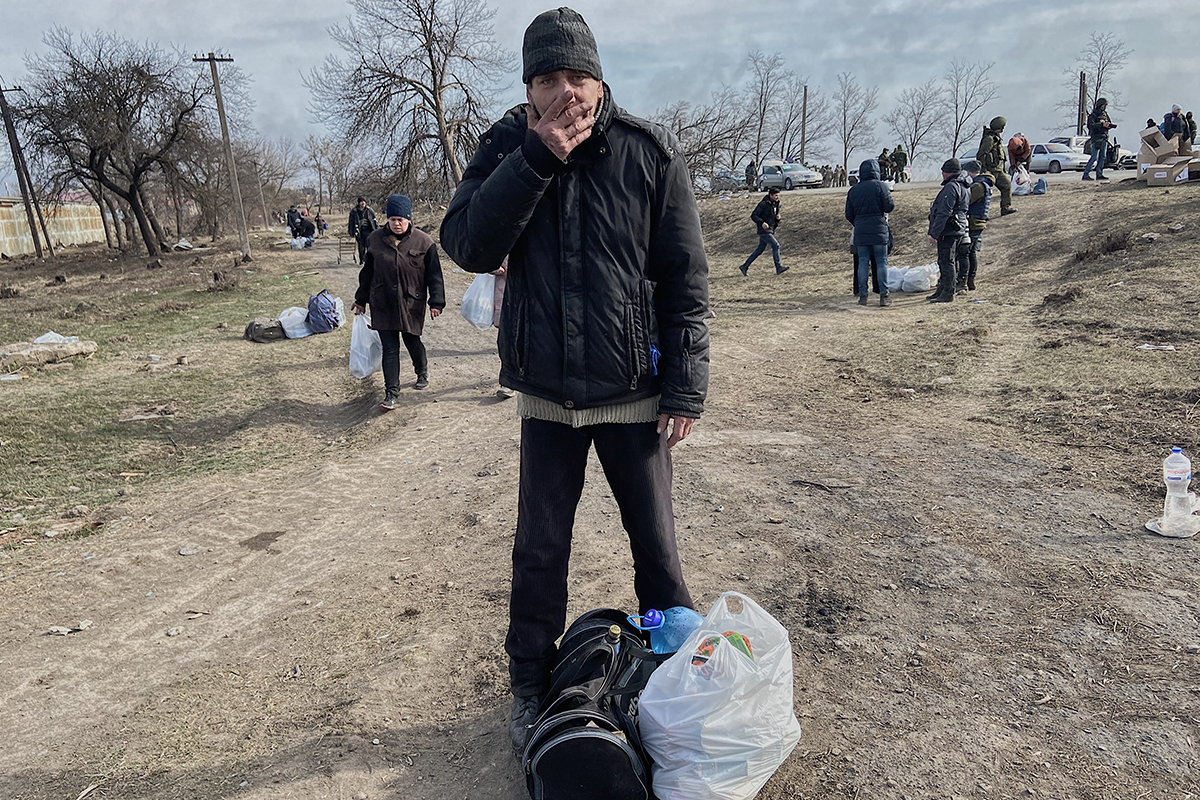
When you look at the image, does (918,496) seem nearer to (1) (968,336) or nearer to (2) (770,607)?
(2) (770,607)

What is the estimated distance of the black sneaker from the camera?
2.29 metres

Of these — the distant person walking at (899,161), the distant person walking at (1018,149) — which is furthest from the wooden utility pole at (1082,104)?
the distant person walking at (1018,149)

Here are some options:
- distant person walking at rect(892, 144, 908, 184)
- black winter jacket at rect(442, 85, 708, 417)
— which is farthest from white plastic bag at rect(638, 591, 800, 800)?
distant person walking at rect(892, 144, 908, 184)

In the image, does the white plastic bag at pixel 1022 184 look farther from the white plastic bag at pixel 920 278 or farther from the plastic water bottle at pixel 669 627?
the plastic water bottle at pixel 669 627

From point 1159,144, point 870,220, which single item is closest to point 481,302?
point 870,220

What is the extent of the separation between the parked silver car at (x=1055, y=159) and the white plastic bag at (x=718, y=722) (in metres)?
28.3

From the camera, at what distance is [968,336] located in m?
7.99

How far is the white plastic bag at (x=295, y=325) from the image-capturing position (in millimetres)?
11125

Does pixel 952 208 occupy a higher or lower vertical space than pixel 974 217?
higher

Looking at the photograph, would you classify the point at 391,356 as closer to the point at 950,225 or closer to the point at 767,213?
the point at 950,225

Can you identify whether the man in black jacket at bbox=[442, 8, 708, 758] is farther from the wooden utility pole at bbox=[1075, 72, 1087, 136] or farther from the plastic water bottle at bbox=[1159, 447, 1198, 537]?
the wooden utility pole at bbox=[1075, 72, 1087, 136]

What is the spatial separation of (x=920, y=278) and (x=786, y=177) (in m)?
22.4

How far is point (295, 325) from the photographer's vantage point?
1116 cm

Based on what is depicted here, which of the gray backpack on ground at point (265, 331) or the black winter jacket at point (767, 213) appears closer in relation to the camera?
the gray backpack on ground at point (265, 331)
